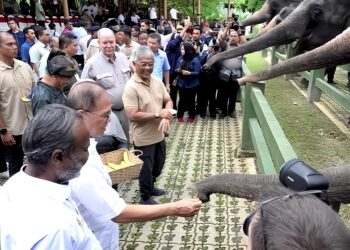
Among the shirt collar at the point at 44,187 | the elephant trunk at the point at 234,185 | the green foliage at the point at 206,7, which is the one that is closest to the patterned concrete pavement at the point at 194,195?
the elephant trunk at the point at 234,185

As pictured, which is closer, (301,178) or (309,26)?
(301,178)

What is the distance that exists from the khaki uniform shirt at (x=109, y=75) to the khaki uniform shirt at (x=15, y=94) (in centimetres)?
69

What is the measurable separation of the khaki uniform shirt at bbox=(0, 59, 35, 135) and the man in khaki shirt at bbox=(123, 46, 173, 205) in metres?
1.23

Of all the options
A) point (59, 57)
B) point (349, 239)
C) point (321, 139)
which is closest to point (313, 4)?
point (321, 139)

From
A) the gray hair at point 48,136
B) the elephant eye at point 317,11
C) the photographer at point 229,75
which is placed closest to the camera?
the gray hair at point 48,136

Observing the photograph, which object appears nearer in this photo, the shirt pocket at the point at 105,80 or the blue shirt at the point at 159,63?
the shirt pocket at the point at 105,80

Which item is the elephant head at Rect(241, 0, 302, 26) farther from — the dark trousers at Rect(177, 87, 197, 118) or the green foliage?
the green foliage

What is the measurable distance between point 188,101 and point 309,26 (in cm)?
317

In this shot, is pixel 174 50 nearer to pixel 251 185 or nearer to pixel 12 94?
pixel 12 94

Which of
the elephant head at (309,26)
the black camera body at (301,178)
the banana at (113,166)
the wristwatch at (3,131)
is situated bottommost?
the banana at (113,166)

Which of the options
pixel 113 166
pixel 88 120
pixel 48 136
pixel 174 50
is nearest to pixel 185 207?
pixel 88 120

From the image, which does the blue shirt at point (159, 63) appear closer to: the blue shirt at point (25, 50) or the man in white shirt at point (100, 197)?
the blue shirt at point (25, 50)

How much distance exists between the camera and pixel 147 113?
152 inches

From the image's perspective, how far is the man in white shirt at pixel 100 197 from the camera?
191 centimetres
